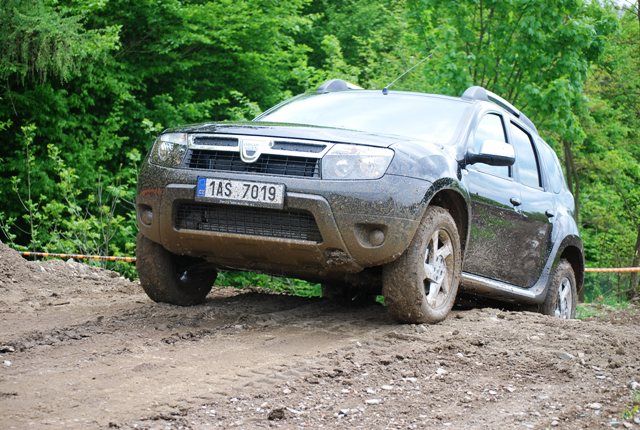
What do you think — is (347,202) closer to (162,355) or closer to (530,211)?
(162,355)

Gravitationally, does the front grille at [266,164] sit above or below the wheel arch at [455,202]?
above

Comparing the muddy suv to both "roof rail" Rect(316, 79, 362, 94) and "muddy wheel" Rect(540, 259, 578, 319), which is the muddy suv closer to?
"roof rail" Rect(316, 79, 362, 94)

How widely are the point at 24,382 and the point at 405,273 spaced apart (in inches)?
90.9

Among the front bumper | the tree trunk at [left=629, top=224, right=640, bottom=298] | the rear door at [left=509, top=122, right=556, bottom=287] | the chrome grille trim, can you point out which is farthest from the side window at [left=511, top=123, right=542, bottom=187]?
the tree trunk at [left=629, top=224, right=640, bottom=298]

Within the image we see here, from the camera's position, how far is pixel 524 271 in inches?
302

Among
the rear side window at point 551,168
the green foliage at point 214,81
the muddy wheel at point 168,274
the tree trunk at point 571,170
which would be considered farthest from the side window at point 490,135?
the tree trunk at point 571,170

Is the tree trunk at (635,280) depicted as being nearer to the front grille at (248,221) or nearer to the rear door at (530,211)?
the rear door at (530,211)

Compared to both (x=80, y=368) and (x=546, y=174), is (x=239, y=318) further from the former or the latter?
(x=546, y=174)

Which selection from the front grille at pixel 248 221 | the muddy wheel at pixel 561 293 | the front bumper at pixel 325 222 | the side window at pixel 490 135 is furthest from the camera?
the muddy wheel at pixel 561 293

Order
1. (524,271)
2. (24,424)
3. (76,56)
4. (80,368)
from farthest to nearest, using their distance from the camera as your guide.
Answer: (76,56), (524,271), (80,368), (24,424)

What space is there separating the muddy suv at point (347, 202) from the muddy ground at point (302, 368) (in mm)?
311

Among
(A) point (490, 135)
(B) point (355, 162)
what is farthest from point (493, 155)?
(B) point (355, 162)

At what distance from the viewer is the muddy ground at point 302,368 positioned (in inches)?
165

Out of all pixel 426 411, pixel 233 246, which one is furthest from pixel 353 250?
pixel 426 411
